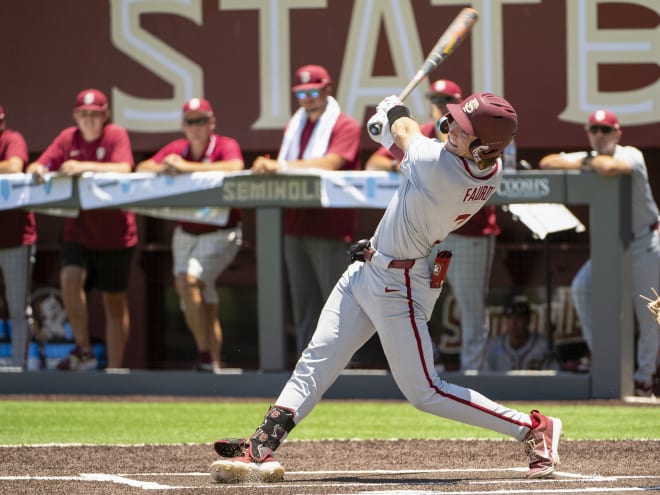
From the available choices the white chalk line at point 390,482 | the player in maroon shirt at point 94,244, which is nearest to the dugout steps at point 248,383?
the player in maroon shirt at point 94,244

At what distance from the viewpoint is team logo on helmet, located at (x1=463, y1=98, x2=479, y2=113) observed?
17.9 ft

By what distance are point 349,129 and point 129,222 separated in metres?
1.64

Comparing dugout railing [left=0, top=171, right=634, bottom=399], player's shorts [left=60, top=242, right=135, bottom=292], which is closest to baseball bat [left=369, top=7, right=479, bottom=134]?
dugout railing [left=0, top=171, right=634, bottom=399]

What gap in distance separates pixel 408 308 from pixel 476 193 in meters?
0.56

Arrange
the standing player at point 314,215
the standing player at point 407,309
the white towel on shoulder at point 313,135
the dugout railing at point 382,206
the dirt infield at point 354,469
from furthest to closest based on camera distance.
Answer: the white towel on shoulder at point 313,135
the standing player at point 314,215
the dugout railing at point 382,206
the standing player at point 407,309
the dirt infield at point 354,469

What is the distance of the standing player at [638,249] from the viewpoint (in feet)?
29.0

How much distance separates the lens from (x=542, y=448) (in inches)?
227

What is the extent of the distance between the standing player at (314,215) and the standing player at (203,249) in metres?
0.38

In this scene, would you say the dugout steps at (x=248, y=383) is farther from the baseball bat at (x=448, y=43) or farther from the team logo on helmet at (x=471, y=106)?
the team logo on helmet at (x=471, y=106)

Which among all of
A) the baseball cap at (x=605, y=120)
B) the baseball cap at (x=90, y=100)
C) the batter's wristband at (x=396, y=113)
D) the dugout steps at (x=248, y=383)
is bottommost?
the dugout steps at (x=248, y=383)

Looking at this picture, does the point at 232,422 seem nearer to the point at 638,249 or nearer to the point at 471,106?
the point at 638,249

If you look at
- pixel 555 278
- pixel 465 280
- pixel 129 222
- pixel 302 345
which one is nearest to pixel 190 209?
pixel 129 222

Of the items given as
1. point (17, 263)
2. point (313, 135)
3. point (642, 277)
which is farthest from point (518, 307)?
point (17, 263)

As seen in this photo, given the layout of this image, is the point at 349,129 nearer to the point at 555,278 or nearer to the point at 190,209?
the point at 190,209
